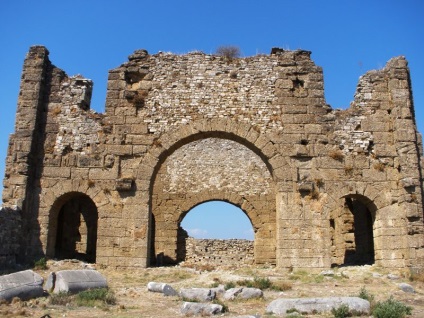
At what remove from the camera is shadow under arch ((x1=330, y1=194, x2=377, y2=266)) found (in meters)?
14.6

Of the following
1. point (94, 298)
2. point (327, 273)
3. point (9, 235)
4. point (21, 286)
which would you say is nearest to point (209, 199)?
point (327, 273)

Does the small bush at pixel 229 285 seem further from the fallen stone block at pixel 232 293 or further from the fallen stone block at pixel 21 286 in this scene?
the fallen stone block at pixel 21 286

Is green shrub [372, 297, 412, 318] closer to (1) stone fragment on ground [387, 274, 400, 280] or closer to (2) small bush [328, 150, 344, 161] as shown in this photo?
(1) stone fragment on ground [387, 274, 400, 280]

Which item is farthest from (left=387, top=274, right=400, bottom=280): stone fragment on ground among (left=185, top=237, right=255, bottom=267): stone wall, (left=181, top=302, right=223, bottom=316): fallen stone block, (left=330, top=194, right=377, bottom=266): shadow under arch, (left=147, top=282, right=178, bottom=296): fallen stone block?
(left=185, top=237, right=255, bottom=267): stone wall

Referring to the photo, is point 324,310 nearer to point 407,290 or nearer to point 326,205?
point 407,290

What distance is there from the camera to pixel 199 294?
8.34 m

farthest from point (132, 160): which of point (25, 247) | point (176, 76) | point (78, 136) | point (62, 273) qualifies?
point (62, 273)

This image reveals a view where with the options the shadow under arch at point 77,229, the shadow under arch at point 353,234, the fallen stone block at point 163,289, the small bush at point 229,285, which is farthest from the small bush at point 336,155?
the shadow under arch at point 77,229

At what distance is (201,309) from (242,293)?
1.48 meters

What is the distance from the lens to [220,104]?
43.5ft

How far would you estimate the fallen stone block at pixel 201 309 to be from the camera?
715 centimetres

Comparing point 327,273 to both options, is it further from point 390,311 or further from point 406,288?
point 390,311

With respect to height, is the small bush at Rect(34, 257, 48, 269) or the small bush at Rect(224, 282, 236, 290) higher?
the small bush at Rect(34, 257, 48, 269)

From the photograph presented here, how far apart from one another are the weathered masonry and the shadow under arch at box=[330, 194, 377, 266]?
613mm
